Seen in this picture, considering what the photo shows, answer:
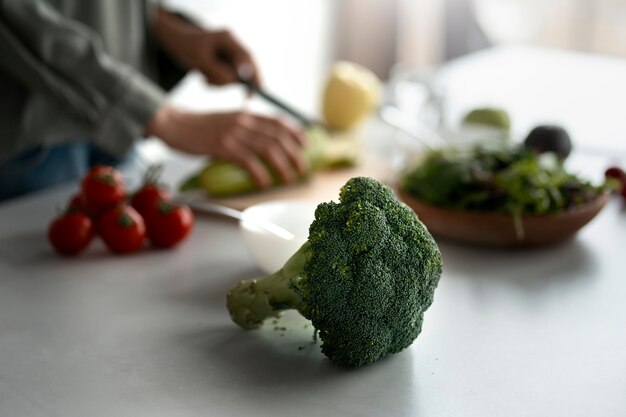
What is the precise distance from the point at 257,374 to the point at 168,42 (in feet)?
4.13

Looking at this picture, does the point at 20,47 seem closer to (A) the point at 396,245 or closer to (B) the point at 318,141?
(B) the point at 318,141

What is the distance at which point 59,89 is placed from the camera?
1884 millimetres

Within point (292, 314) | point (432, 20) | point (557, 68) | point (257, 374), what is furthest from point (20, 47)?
point (432, 20)

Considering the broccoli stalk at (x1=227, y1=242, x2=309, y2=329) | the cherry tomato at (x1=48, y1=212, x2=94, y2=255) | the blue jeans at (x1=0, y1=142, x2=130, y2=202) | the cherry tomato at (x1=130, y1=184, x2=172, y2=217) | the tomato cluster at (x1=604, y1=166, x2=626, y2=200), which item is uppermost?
the tomato cluster at (x1=604, y1=166, x2=626, y2=200)

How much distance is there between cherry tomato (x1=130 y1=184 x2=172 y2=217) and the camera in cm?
168

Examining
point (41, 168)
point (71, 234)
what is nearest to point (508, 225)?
point (71, 234)

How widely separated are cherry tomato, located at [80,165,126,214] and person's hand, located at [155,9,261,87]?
2.09 ft

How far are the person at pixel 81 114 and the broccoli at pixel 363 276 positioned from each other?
0.70 metres

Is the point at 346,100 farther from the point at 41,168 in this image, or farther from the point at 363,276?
the point at 363,276

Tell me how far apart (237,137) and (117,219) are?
0.43 meters

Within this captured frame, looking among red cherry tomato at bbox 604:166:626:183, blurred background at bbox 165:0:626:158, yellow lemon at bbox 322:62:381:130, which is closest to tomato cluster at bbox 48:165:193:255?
yellow lemon at bbox 322:62:381:130

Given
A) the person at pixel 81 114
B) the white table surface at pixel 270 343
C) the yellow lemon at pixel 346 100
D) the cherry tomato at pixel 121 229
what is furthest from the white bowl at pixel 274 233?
the yellow lemon at pixel 346 100

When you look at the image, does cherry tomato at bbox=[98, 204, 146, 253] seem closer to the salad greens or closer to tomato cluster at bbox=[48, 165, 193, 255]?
tomato cluster at bbox=[48, 165, 193, 255]

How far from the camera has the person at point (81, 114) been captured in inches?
73.5
